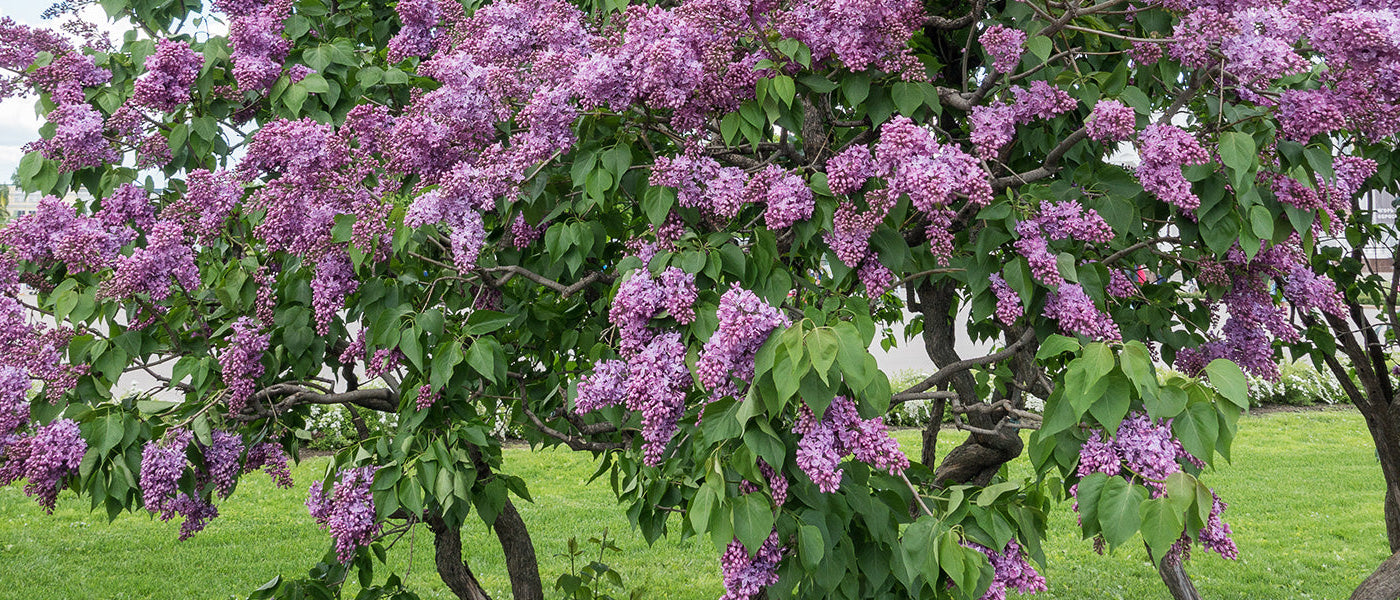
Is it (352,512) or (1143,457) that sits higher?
(1143,457)

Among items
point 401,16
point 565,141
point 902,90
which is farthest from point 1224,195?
point 401,16

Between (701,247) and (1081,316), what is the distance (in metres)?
0.87

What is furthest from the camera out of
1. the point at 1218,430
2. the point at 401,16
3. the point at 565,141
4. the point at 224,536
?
the point at 224,536

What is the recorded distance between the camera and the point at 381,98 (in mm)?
3410

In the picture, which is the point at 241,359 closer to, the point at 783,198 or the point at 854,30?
the point at 783,198

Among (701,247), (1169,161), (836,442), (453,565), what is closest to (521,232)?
(701,247)

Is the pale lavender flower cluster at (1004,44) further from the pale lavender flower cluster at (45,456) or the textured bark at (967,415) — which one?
the pale lavender flower cluster at (45,456)

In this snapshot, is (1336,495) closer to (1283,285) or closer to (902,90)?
(1283,285)

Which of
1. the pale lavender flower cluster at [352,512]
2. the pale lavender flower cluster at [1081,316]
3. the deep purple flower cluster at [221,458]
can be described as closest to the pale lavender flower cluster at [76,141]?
the deep purple flower cluster at [221,458]

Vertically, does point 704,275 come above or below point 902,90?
below

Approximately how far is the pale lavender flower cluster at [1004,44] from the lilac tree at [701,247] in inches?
0.8

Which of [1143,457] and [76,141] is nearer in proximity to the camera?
[1143,457]

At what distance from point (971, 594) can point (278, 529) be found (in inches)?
273

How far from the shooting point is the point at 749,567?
7.48 feet
